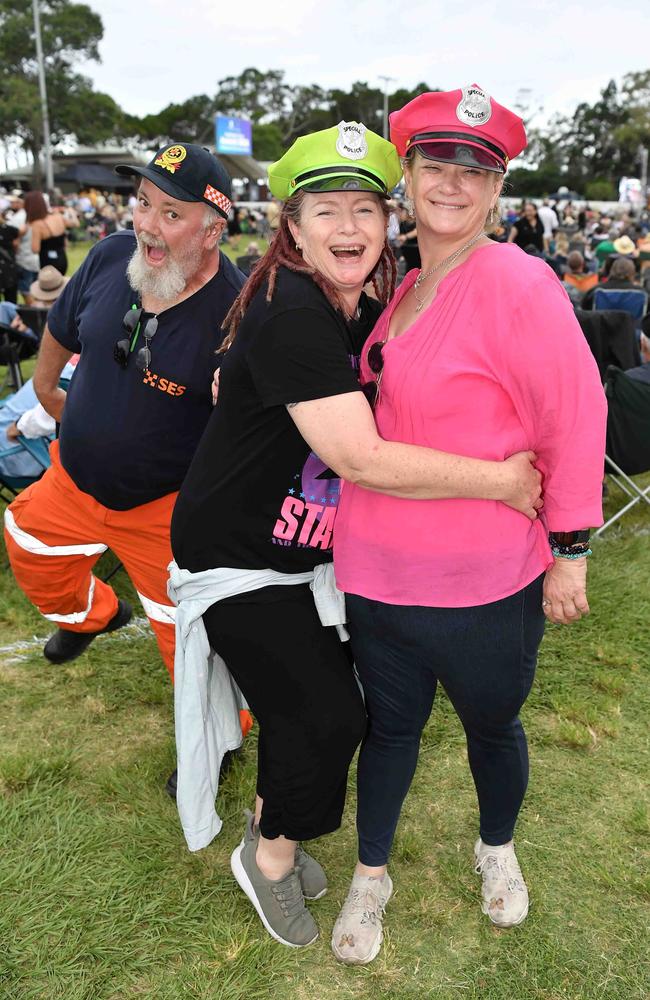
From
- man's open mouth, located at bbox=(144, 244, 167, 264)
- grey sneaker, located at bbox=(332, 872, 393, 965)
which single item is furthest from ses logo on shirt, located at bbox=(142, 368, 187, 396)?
grey sneaker, located at bbox=(332, 872, 393, 965)

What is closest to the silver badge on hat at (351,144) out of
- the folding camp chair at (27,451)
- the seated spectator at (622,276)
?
the folding camp chair at (27,451)

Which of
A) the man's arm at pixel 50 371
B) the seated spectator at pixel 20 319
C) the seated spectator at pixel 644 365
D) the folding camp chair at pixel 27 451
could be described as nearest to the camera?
the man's arm at pixel 50 371

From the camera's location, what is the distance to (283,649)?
2104mm

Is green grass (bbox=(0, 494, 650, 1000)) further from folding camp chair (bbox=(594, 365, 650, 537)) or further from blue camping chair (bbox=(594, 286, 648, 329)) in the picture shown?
blue camping chair (bbox=(594, 286, 648, 329))

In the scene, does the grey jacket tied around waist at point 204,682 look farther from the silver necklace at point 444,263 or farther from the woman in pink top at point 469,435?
the silver necklace at point 444,263

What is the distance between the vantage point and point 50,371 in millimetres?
3309

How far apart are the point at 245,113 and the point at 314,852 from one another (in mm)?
101641

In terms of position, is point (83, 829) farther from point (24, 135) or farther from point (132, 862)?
point (24, 135)

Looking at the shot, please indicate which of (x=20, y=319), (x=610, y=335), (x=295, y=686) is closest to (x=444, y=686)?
(x=295, y=686)

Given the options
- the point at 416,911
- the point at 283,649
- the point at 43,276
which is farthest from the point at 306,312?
the point at 43,276

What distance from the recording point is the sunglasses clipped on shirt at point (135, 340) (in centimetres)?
270

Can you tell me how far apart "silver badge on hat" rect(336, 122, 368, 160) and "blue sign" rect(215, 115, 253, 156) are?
69.7 meters

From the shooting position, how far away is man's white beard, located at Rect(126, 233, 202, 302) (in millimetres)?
2691

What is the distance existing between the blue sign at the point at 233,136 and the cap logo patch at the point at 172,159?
68735mm
